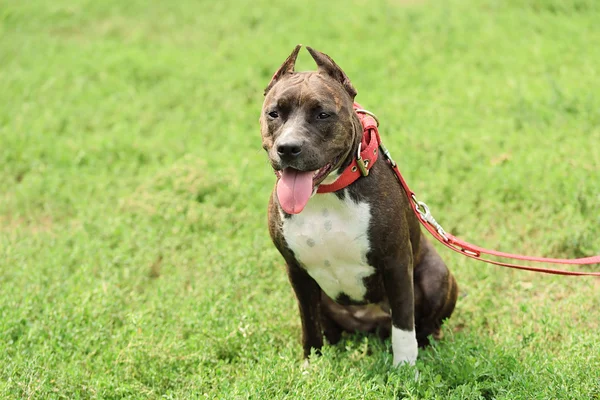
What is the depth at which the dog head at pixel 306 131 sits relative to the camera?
119 inches

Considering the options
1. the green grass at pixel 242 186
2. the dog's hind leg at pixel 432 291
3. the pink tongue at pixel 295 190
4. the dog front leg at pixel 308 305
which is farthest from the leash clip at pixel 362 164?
the green grass at pixel 242 186

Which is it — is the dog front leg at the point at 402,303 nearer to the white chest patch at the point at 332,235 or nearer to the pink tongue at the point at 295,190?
the white chest patch at the point at 332,235

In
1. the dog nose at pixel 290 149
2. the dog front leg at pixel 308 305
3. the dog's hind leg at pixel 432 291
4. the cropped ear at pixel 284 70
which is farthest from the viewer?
the dog's hind leg at pixel 432 291

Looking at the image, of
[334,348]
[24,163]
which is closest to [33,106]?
[24,163]

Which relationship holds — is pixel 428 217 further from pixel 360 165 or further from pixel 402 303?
pixel 360 165

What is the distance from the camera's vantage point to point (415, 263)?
3.87 m

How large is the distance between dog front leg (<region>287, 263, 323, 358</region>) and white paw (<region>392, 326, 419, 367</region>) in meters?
0.44

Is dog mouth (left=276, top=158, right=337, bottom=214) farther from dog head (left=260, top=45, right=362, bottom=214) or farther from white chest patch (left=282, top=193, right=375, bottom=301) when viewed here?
white chest patch (left=282, top=193, right=375, bottom=301)

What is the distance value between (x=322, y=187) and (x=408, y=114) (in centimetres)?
357

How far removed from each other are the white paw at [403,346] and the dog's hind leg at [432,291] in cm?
34

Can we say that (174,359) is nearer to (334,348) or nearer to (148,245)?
(334,348)

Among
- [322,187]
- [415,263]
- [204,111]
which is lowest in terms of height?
[204,111]

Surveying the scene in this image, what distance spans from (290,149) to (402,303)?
1.04 m

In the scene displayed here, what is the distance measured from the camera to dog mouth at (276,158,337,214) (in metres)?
3.07
